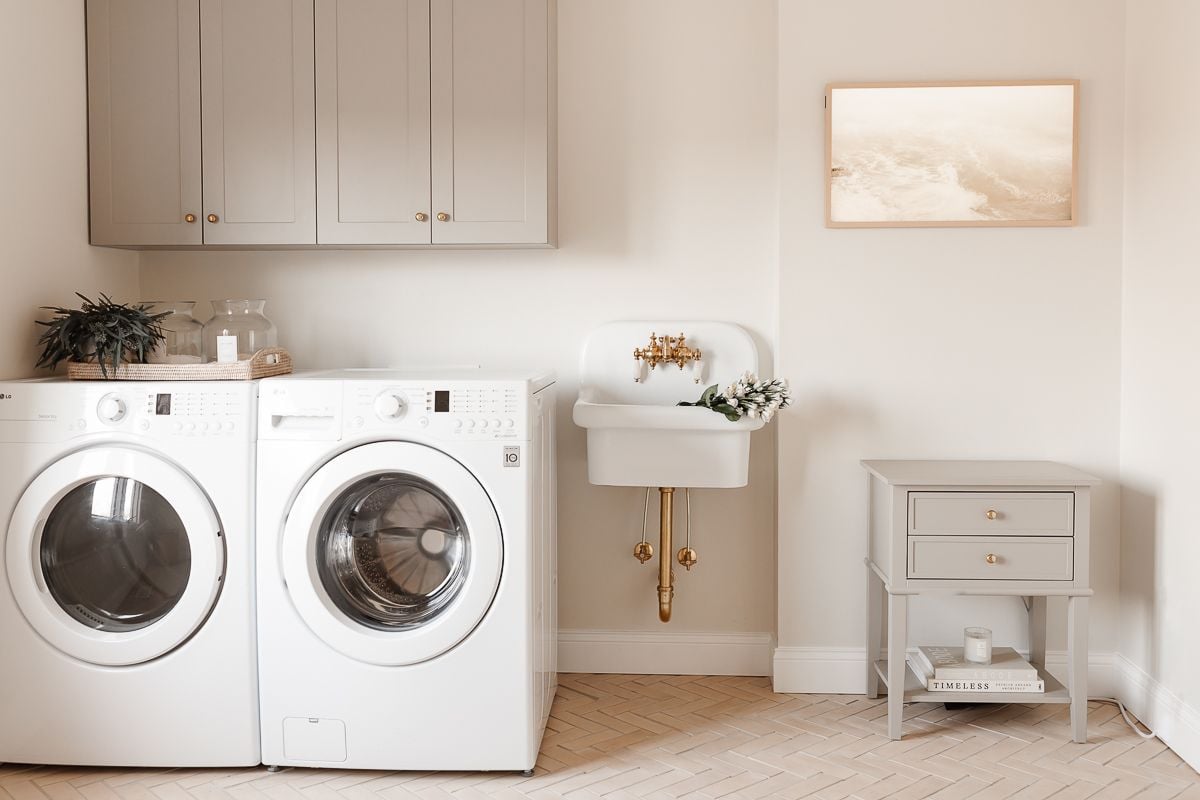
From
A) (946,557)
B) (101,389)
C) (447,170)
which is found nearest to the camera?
(101,389)

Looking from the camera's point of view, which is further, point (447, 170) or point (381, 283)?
point (381, 283)

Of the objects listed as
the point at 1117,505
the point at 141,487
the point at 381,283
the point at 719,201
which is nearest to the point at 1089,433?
the point at 1117,505

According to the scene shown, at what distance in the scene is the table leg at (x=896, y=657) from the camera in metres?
2.43

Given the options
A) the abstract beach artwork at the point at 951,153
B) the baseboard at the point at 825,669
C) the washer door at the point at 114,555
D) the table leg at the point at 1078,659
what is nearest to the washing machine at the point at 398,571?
the washer door at the point at 114,555

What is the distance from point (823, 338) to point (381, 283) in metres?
1.39

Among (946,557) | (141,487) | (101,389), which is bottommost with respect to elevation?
(946,557)

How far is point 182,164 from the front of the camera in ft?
8.66

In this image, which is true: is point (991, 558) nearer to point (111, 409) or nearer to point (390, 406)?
point (390, 406)

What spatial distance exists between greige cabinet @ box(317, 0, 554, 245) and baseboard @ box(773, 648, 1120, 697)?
146 cm

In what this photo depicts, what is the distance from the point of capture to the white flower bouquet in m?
2.55

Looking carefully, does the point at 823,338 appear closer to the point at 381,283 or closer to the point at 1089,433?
the point at 1089,433

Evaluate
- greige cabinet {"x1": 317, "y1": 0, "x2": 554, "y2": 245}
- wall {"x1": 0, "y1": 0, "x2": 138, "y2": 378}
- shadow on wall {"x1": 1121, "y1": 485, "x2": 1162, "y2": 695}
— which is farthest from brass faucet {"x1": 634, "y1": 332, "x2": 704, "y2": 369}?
wall {"x1": 0, "y1": 0, "x2": 138, "y2": 378}

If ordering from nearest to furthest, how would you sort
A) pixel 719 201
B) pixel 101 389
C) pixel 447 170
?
pixel 101 389 < pixel 447 170 < pixel 719 201

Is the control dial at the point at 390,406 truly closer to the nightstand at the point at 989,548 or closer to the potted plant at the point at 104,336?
the potted plant at the point at 104,336
